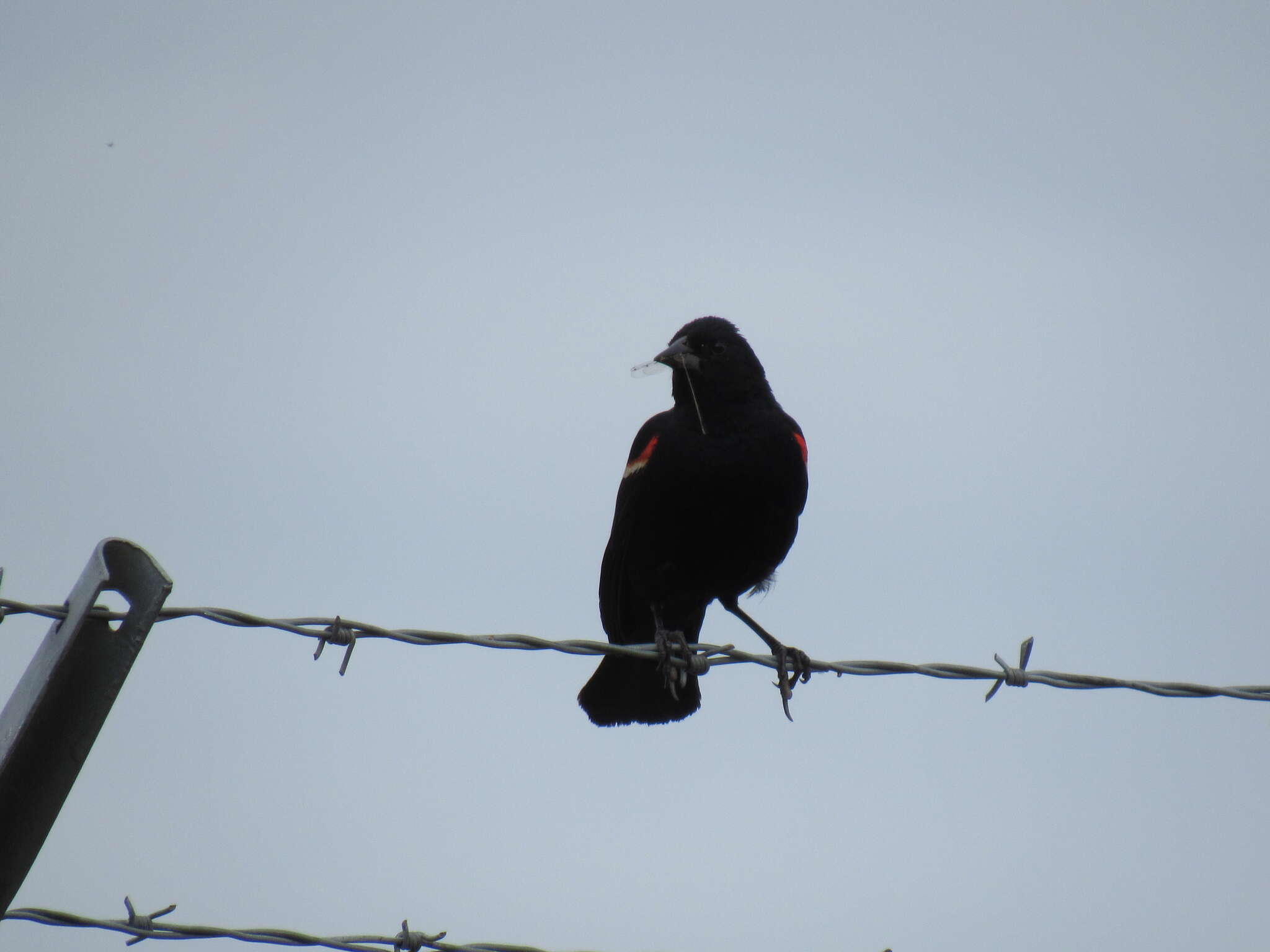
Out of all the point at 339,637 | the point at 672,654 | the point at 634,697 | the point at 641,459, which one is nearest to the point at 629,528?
the point at 641,459

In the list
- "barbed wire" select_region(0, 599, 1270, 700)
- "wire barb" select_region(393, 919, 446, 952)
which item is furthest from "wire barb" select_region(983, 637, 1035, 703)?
"wire barb" select_region(393, 919, 446, 952)

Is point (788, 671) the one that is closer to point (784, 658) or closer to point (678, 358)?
point (784, 658)

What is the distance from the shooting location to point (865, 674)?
3387 millimetres

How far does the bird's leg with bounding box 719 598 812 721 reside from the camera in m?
4.61

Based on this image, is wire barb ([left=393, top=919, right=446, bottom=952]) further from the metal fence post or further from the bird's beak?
the bird's beak

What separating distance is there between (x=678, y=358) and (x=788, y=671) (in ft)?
4.44

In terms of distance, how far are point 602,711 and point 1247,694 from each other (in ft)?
7.55

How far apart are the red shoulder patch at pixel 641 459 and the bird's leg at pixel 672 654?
0.59 m

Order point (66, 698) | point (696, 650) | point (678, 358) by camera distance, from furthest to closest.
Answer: point (678, 358) → point (696, 650) → point (66, 698)

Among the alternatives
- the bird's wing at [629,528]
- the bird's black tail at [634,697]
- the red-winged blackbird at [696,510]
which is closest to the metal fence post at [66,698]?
the red-winged blackbird at [696,510]

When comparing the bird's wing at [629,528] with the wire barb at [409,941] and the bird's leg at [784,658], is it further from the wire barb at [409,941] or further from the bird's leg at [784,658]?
the wire barb at [409,941]

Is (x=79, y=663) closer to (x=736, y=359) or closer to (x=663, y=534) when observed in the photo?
(x=663, y=534)

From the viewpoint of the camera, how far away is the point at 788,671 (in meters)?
4.89

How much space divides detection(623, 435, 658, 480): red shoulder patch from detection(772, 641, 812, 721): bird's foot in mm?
893
